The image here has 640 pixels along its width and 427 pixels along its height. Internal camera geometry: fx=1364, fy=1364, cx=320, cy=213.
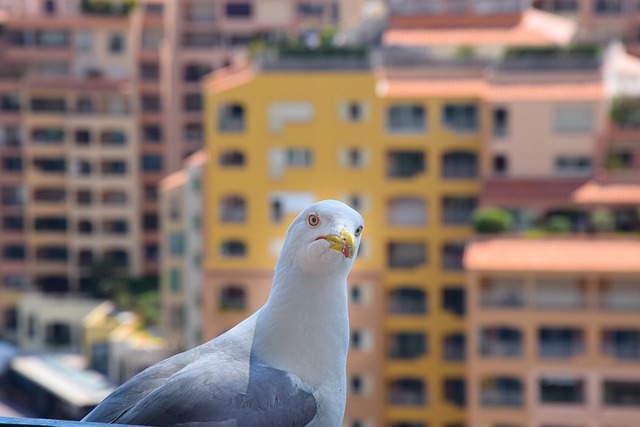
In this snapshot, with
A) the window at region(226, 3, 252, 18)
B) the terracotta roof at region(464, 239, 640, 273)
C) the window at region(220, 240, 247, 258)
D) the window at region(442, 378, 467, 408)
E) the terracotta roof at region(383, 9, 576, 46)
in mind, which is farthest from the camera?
the window at region(226, 3, 252, 18)

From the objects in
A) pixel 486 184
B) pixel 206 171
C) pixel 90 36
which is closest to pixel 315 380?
pixel 486 184

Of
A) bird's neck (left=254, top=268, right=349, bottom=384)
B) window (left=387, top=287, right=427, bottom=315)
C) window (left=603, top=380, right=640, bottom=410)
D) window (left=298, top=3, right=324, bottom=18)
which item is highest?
bird's neck (left=254, top=268, right=349, bottom=384)

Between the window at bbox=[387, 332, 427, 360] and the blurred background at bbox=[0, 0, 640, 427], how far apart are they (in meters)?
0.07

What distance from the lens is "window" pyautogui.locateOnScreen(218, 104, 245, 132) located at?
179 ft

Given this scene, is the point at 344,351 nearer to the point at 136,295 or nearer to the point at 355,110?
the point at 355,110

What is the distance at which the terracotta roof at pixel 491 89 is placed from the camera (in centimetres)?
5181

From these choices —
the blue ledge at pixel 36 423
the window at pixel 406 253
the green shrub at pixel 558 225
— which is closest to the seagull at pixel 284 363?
Answer: the blue ledge at pixel 36 423

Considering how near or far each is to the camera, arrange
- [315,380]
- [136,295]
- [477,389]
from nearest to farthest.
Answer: [315,380] → [477,389] → [136,295]

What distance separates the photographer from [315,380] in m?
7.29

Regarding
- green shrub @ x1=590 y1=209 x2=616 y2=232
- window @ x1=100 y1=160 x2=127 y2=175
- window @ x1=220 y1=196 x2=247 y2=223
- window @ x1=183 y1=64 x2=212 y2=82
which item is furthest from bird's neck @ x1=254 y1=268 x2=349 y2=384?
window @ x1=100 y1=160 x2=127 y2=175

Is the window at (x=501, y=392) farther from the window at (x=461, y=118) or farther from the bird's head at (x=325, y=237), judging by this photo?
the bird's head at (x=325, y=237)

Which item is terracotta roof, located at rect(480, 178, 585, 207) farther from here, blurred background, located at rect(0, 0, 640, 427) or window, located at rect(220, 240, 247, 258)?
window, located at rect(220, 240, 247, 258)

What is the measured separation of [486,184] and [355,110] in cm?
592

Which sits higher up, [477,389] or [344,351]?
[344,351]
